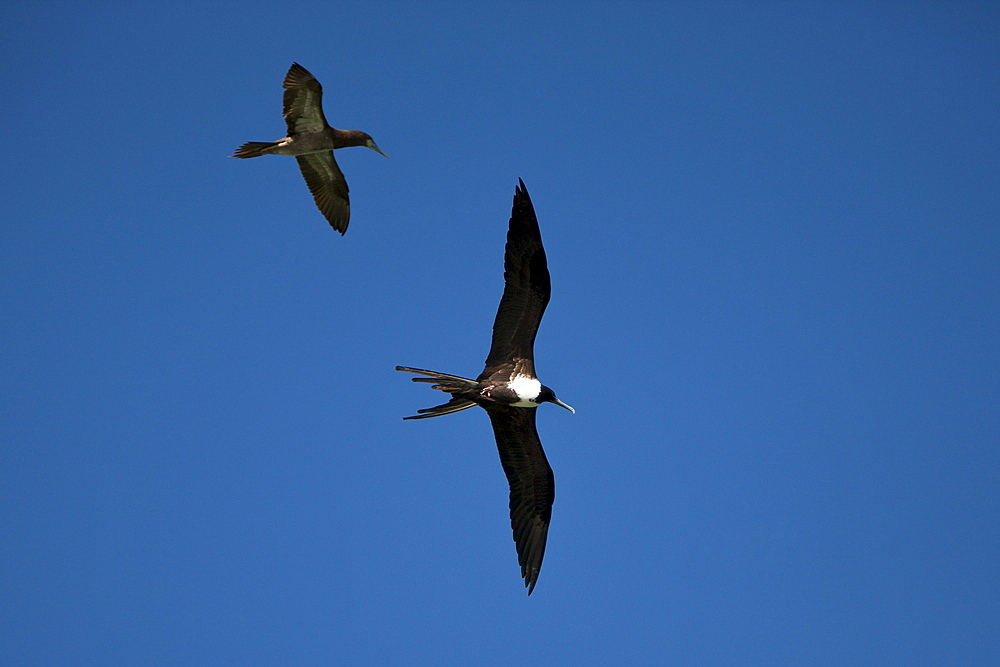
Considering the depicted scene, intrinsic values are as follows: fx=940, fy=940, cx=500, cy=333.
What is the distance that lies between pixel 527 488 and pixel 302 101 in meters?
5.01

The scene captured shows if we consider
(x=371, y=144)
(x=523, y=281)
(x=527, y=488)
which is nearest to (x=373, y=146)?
(x=371, y=144)

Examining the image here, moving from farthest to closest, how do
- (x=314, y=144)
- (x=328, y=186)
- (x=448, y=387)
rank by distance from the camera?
(x=328, y=186), (x=314, y=144), (x=448, y=387)

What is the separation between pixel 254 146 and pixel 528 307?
365 cm

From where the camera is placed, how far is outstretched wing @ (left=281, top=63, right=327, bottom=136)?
10.5 meters

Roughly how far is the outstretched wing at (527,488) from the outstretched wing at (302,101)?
4.18 m

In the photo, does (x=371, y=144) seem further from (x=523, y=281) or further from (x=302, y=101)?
(x=523, y=281)

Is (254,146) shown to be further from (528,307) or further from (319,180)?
(528,307)

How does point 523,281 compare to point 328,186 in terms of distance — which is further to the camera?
point 328,186

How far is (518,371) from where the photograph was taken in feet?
30.3

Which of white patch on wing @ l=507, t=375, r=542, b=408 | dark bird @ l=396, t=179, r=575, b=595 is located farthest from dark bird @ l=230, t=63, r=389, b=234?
white patch on wing @ l=507, t=375, r=542, b=408

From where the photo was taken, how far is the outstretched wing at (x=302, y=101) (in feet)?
34.3

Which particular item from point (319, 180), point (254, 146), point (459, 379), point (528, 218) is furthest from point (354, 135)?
point (459, 379)

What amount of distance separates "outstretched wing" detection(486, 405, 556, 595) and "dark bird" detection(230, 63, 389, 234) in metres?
3.89

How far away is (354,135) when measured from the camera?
457 inches
